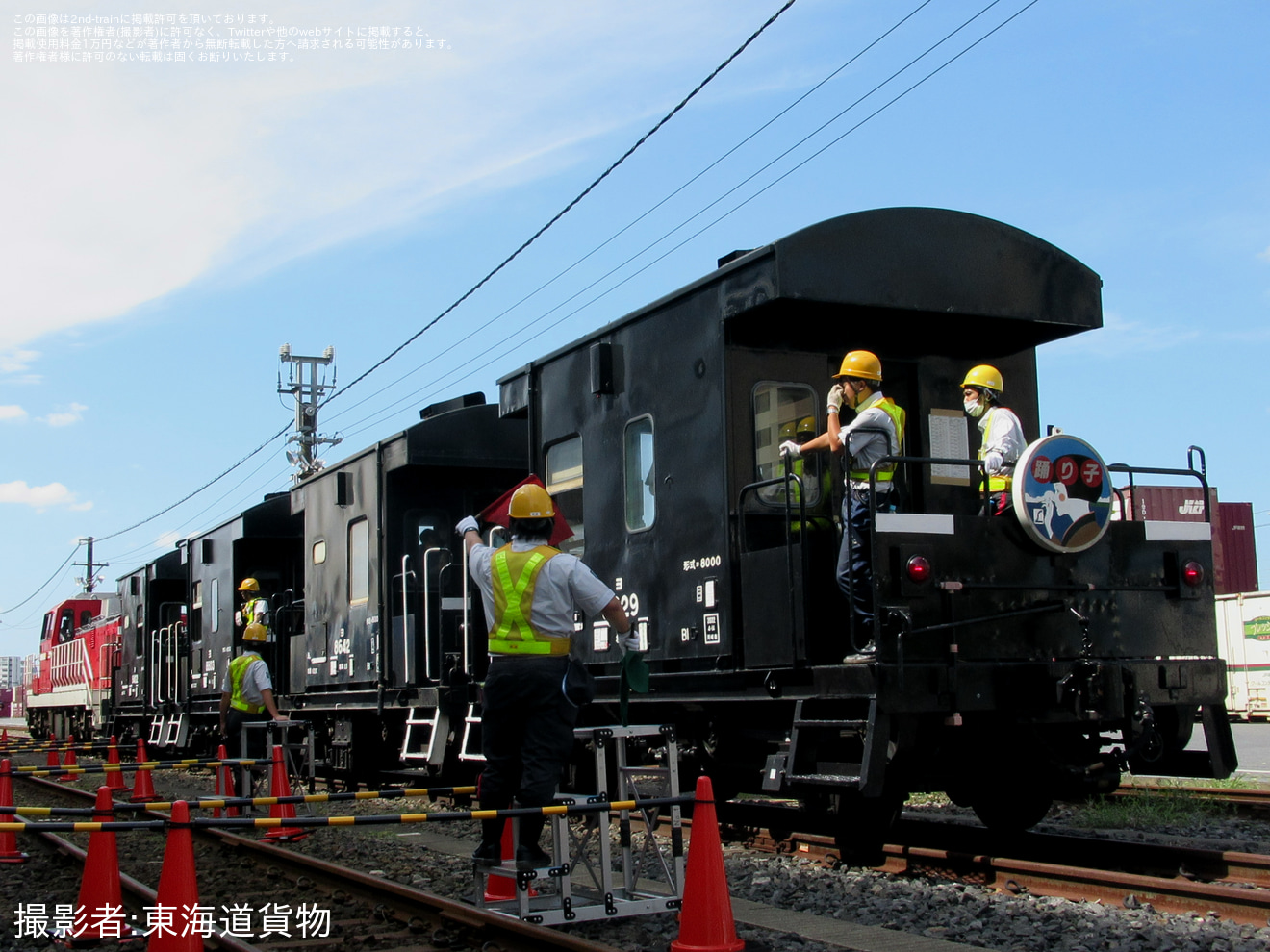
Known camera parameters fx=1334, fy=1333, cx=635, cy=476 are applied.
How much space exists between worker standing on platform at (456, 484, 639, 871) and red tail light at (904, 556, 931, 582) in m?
1.57

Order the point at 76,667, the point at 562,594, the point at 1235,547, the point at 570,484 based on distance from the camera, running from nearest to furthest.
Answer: the point at 562,594
the point at 570,484
the point at 76,667
the point at 1235,547

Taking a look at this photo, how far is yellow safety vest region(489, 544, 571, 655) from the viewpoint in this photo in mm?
6109

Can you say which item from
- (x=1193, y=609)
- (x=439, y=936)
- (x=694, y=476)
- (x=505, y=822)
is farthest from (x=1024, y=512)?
(x=439, y=936)

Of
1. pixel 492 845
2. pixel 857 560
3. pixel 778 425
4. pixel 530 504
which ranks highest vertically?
pixel 778 425

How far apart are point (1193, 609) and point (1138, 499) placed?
2.61 ft

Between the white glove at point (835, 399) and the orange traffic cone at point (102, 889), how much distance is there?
425cm

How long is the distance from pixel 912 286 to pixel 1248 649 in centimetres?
2110

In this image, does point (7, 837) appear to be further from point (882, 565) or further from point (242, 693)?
point (882, 565)

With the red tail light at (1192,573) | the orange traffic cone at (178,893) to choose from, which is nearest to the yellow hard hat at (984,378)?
the red tail light at (1192,573)

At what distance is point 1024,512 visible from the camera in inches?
285

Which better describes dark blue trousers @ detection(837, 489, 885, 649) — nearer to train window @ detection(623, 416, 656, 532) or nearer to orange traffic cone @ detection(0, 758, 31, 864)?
train window @ detection(623, 416, 656, 532)

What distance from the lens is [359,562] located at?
13.7m

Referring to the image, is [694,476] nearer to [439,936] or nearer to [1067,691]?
[1067,691]

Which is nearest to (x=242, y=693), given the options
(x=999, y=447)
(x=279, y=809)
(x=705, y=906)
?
(x=279, y=809)
